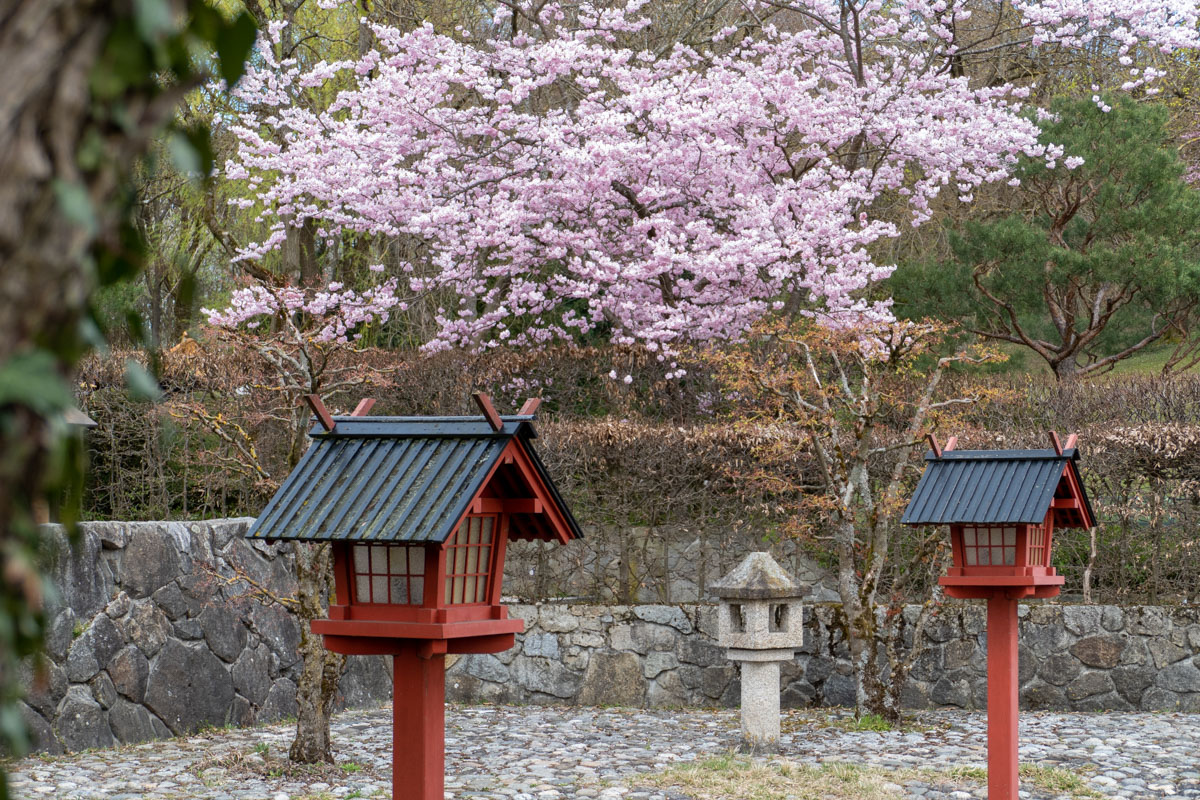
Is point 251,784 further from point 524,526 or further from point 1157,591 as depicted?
point 1157,591

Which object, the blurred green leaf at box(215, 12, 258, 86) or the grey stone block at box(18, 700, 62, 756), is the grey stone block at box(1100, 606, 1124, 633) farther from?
the blurred green leaf at box(215, 12, 258, 86)

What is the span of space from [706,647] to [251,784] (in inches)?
190

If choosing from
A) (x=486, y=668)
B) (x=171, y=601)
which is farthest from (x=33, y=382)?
(x=486, y=668)

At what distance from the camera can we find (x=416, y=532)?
4090mm

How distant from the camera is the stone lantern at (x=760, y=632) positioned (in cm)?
884

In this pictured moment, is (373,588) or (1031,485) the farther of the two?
(1031,485)

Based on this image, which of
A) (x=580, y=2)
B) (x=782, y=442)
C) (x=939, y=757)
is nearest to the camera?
(x=939, y=757)

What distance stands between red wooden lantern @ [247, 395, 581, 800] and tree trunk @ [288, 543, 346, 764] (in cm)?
326

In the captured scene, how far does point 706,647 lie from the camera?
11031 millimetres

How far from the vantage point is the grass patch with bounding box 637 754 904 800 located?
7066 millimetres

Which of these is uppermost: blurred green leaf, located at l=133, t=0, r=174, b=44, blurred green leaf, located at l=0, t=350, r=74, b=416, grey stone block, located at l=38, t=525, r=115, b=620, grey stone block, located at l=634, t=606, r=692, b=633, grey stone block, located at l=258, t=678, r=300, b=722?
Answer: blurred green leaf, located at l=133, t=0, r=174, b=44

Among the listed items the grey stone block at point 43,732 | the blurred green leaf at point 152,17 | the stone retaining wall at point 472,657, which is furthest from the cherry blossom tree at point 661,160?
the blurred green leaf at point 152,17

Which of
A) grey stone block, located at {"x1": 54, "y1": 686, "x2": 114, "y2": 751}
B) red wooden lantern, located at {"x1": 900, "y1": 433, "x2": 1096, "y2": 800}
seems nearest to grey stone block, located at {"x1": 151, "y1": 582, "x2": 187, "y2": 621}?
grey stone block, located at {"x1": 54, "y1": 686, "x2": 114, "y2": 751}

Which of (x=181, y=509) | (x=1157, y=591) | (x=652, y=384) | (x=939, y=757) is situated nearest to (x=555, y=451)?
(x=652, y=384)
